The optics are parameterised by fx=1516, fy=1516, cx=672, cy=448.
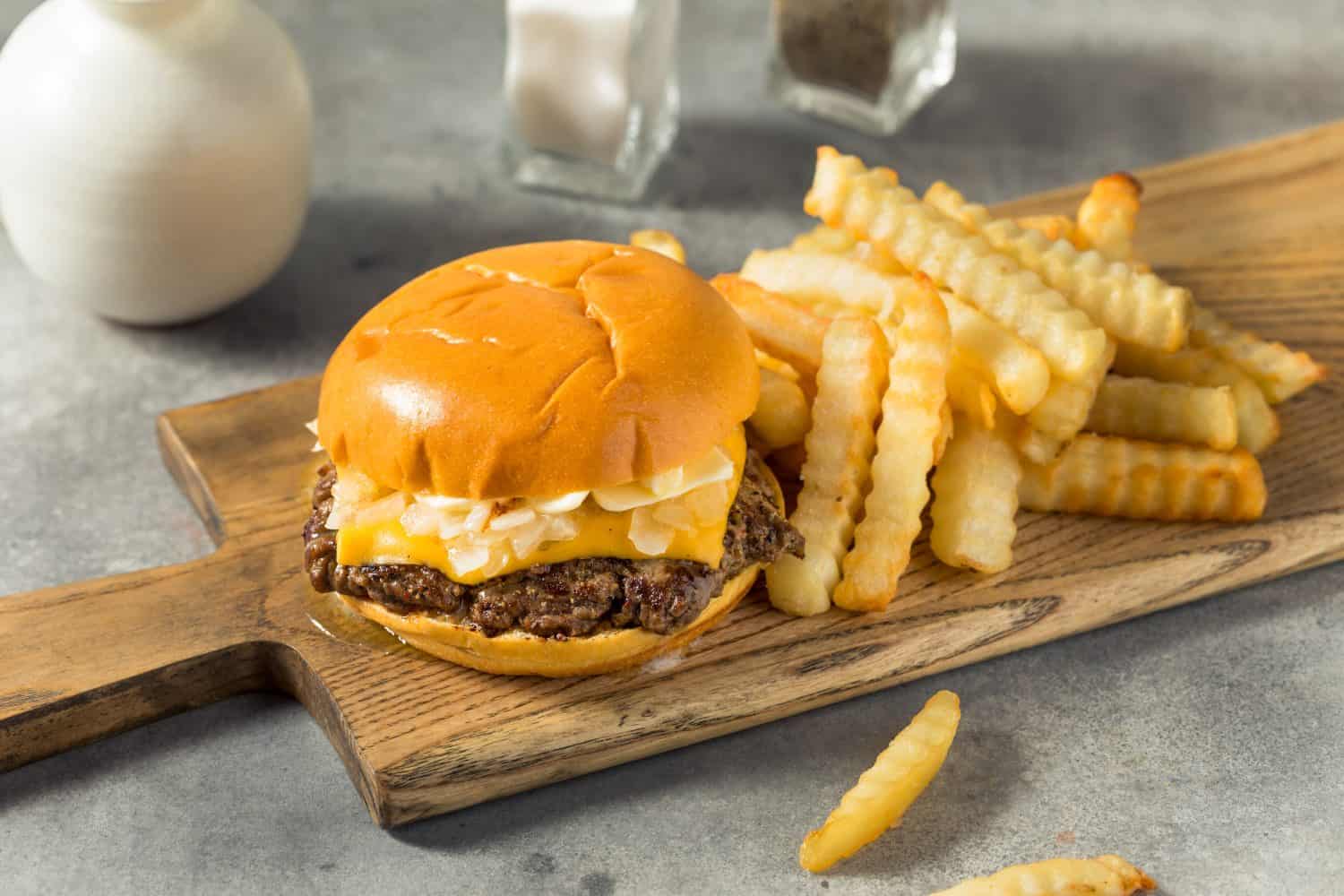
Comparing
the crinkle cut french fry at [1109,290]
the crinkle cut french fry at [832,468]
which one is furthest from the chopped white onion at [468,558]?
the crinkle cut french fry at [1109,290]

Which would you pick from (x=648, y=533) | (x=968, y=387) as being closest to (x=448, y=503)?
(x=648, y=533)

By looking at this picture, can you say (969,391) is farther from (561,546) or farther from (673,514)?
(561,546)

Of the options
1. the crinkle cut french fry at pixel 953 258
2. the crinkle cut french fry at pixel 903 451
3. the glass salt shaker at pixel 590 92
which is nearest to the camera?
the crinkle cut french fry at pixel 903 451

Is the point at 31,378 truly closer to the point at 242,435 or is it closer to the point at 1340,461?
the point at 242,435

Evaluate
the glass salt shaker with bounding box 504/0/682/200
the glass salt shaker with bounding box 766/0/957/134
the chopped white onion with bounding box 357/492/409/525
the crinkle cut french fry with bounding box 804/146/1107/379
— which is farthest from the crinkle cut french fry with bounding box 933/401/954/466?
the glass salt shaker with bounding box 766/0/957/134

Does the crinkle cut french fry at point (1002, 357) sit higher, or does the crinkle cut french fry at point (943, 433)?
the crinkle cut french fry at point (1002, 357)

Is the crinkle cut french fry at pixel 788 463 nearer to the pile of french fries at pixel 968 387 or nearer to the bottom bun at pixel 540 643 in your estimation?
Result: the pile of french fries at pixel 968 387

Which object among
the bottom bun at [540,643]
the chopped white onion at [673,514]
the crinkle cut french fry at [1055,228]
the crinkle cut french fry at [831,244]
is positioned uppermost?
the crinkle cut french fry at [1055,228]
